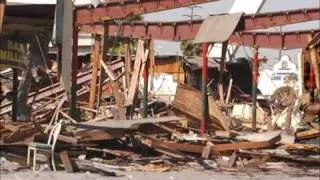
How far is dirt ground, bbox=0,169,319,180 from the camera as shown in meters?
11.7

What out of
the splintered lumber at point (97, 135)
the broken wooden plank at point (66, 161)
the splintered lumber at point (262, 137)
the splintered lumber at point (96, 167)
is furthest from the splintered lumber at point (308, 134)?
the broken wooden plank at point (66, 161)

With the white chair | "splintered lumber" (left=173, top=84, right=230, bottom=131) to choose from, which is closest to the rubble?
"splintered lumber" (left=173, top=84, right=230, bottom=131)

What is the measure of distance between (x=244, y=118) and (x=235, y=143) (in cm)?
1791

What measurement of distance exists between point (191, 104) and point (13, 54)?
5.21 metres

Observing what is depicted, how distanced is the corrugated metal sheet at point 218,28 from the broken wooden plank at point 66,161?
6.90m

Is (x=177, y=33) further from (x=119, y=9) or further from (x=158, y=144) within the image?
(x=158, y=144)

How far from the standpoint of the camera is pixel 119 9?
1972cm

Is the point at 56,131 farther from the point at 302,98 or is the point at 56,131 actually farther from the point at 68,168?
the point at 302,98

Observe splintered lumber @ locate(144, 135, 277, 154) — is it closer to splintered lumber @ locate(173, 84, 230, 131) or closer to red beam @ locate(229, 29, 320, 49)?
splintered lumber @ locate(173, 84, 230, 131)

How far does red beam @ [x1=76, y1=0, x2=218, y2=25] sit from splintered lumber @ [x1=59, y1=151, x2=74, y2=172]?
7.67 m

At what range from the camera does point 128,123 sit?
1452cm

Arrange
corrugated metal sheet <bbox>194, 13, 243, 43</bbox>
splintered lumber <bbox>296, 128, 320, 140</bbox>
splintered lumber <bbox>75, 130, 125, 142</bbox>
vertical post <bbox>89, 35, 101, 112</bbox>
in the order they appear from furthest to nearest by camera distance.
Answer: vertical post <bbox>89, 35, 101, 112</bbox> → corrugated metal sheet <bbox>194, 13, 243, 43</bbox> → splintered lumber <bbox>296, 128, 320, 140</bbox> → splintered lumber <bbox>75, 130, 125, 142</bbox>

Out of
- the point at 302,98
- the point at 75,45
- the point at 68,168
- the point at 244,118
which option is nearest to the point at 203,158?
the point at 68,168

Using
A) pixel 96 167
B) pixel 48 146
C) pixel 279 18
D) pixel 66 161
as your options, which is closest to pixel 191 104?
pixel 96 167
